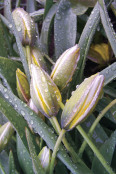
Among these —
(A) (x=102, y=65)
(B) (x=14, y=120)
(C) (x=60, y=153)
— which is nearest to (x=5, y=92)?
Result: (B) (x=14, y=120)

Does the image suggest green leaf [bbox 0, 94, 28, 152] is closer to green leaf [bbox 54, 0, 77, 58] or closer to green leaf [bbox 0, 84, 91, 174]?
green leaf [bbox 0, 84, 91, 174]

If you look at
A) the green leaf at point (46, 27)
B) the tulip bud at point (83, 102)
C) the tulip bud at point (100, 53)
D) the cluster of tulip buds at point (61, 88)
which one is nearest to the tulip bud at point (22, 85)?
the cluster of tulip buds at point (61, 88)

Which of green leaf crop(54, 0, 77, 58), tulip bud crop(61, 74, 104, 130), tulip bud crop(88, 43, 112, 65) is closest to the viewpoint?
tulip bud crop(61, 74, 104, 130)

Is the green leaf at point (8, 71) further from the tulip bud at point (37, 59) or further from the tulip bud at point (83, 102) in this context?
the tulip bud at point (83, 102)

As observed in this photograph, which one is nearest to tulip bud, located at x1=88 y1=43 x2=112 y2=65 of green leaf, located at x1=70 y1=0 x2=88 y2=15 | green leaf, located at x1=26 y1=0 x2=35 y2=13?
green leaf, located at x1=70 y1=0 x2=88 y2=15

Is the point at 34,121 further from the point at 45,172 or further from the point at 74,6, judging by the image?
the point at 74,6

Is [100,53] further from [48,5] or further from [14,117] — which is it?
[14,117]
